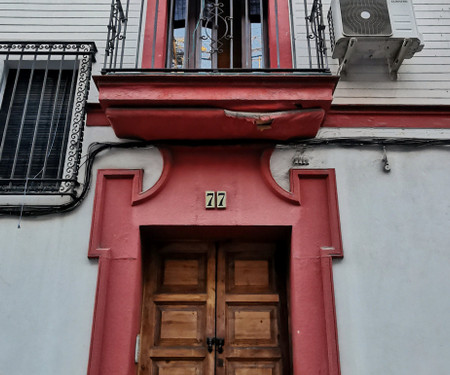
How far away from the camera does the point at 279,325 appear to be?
4.82 meters

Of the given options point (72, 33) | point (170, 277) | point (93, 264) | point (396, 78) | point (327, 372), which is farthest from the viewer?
point (72, 33)

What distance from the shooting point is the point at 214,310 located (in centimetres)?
486

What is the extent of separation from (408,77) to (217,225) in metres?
2.90

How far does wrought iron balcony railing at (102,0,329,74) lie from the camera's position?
5.51m

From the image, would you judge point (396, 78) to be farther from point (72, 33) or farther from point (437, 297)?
point (72, 33)

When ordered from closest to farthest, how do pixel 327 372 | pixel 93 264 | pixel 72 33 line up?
pixel 327 372 → pixel 93 264 → pixel 72 33

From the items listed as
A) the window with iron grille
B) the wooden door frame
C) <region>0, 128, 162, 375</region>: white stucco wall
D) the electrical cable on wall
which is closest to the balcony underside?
the electrical cable on wall

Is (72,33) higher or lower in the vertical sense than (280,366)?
higher

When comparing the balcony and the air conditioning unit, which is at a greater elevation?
the air conditioning unit

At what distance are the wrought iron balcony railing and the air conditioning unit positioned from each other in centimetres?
23

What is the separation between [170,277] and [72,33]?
3.29 m

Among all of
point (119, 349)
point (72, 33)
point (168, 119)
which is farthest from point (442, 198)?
point (72, 33)

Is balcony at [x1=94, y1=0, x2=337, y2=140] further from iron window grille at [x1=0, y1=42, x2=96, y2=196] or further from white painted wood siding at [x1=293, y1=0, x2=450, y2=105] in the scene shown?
iron window grille at [x1=0, y1=42, x2=96, y2=196]

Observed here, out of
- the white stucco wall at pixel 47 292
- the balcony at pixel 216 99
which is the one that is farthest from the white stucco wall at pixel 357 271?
the balcony at pixel 216 99
